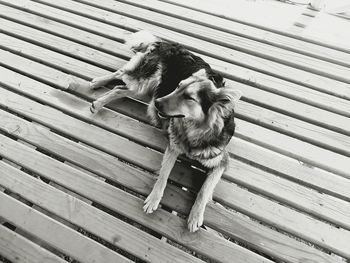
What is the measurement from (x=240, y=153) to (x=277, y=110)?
60 centimetres

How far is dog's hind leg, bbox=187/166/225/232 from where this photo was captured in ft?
6.92

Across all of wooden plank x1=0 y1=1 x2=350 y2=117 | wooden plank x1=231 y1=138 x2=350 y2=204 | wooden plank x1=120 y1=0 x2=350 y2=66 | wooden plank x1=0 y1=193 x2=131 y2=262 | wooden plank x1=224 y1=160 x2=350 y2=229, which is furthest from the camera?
wooden plank x1=120 y1=0 x2=350 y2=66

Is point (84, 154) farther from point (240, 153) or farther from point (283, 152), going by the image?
point (283, 152)

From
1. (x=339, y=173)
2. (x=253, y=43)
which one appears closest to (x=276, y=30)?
(x=253, y=43)

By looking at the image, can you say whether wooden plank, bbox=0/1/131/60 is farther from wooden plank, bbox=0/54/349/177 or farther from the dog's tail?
wooden plank, bbox=0/54/349/177

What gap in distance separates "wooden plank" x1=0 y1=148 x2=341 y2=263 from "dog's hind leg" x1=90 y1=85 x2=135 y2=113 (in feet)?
2.28

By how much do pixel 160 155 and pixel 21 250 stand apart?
1.23 meters

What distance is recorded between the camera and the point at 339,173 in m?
2.39

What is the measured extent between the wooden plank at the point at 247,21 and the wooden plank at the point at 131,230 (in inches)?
94.0

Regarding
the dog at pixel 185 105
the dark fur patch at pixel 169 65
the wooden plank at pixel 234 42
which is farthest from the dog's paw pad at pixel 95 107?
the wooden plank at pixel 234 42

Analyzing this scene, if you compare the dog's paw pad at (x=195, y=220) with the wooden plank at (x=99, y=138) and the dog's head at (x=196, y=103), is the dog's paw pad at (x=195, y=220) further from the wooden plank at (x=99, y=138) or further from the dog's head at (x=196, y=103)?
the dog's head at (x=196, y=103)

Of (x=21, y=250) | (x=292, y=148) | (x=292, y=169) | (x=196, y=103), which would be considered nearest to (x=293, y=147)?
(x=292, y=148)

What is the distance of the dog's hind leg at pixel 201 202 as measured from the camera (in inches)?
83.0

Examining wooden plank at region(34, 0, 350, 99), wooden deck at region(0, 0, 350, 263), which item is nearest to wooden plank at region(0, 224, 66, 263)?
wooden deck at region(0, 0, 350, 263)
